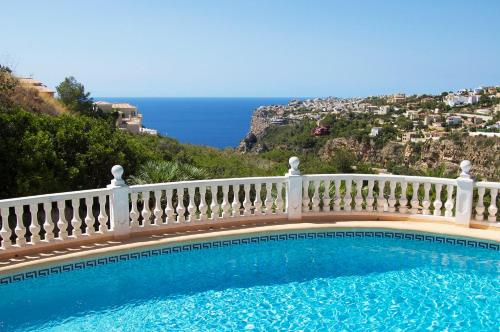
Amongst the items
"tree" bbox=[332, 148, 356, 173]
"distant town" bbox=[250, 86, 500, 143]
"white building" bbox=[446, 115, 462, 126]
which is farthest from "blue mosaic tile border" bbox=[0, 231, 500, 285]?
"white building" bbox=[446, 115, 462, 126]

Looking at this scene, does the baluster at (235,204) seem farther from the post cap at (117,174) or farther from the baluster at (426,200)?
the baluster at (426,200)

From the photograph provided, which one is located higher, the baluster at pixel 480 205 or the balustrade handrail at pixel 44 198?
the balustrade handrail at pixel 44 198

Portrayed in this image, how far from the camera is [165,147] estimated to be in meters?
21.1

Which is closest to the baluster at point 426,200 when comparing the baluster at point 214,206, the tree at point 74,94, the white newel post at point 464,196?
the white newel post at point 464,196

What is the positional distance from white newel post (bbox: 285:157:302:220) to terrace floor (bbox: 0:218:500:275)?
0.17 m

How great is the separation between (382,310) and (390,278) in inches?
38.3

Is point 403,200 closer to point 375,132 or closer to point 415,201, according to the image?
point 415,201

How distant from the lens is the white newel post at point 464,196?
720 cm

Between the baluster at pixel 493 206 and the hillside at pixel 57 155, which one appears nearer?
the baluster at pixel 493 206

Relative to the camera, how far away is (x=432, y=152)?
54969mm

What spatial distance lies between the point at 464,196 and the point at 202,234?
4189 millimetres

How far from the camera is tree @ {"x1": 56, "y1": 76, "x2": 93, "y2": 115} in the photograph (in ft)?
86.2

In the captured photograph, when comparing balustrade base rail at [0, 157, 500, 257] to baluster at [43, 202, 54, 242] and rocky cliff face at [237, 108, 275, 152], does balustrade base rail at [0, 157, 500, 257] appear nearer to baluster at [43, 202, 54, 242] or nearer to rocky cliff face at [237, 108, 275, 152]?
baluster at [43, 202, 54, 242]

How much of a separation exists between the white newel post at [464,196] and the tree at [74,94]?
72.7ft
